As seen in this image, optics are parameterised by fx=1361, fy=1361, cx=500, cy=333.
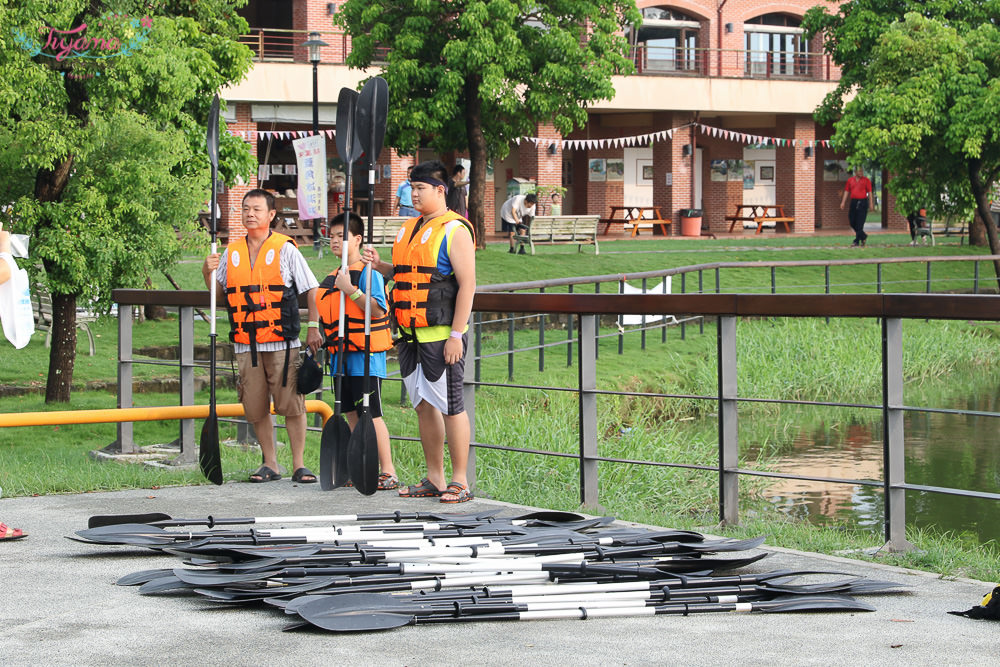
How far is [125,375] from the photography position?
9.05m

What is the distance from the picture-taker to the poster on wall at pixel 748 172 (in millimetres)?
46156

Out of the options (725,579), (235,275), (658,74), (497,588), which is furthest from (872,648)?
(658,74)

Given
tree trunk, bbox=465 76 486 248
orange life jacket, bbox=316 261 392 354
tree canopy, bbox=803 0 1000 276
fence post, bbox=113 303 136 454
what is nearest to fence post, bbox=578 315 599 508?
orange life jacket, bbox=316 261 392 354

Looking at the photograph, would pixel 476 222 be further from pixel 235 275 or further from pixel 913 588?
pixel 913 588

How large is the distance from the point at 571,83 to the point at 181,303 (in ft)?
60.9

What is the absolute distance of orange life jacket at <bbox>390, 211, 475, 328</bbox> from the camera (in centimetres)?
700

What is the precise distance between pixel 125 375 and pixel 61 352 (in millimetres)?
5023

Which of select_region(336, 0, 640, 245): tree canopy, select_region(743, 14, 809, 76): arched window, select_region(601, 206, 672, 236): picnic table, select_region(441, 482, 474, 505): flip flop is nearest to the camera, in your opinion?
select_region(441, 482, 474, 505): flip flop

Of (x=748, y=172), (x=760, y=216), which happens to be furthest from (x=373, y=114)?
(x=748, y=172)

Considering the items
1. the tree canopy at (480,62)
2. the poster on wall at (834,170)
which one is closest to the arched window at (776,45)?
the poster on wall at (834,170)

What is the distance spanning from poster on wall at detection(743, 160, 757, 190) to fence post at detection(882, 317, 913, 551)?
41030 mm

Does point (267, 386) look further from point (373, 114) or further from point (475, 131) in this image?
point (475, 131)

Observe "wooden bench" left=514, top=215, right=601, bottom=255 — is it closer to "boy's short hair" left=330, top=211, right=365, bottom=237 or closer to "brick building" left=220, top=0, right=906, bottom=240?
"brick building" left=220, top=0, right=906, bottom=240

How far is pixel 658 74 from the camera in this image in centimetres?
4169
